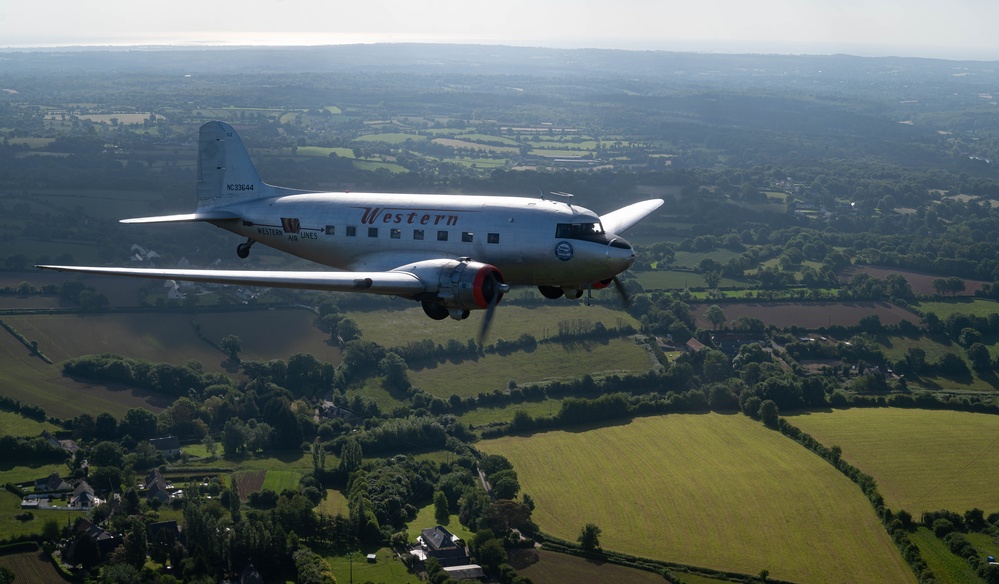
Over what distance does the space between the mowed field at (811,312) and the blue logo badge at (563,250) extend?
4476 inches

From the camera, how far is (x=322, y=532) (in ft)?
297

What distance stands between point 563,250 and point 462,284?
249 inches

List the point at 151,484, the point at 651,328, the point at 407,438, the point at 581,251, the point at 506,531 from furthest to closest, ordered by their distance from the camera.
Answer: the point at 651,328
the point at 407,438
the point at 151,484
the point at 506,531
the point at 581,251

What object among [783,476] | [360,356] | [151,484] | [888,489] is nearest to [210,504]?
[151,484]

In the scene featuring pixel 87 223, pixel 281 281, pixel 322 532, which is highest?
pixel 281 281

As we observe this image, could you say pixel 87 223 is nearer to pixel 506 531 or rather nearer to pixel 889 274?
pixel 506 531

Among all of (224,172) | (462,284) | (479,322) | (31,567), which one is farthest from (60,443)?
(462,284)

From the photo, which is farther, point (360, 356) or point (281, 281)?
point (360, 356)

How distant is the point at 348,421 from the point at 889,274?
132 metres

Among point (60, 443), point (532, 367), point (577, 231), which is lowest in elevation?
point (60, 443)

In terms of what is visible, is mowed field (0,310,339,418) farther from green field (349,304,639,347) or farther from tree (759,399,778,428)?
tree (759,399,778,428)

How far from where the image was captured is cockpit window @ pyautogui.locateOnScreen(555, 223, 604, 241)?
164 ft

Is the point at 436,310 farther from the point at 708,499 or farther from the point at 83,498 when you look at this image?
the point at 83,498

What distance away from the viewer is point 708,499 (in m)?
98.4
